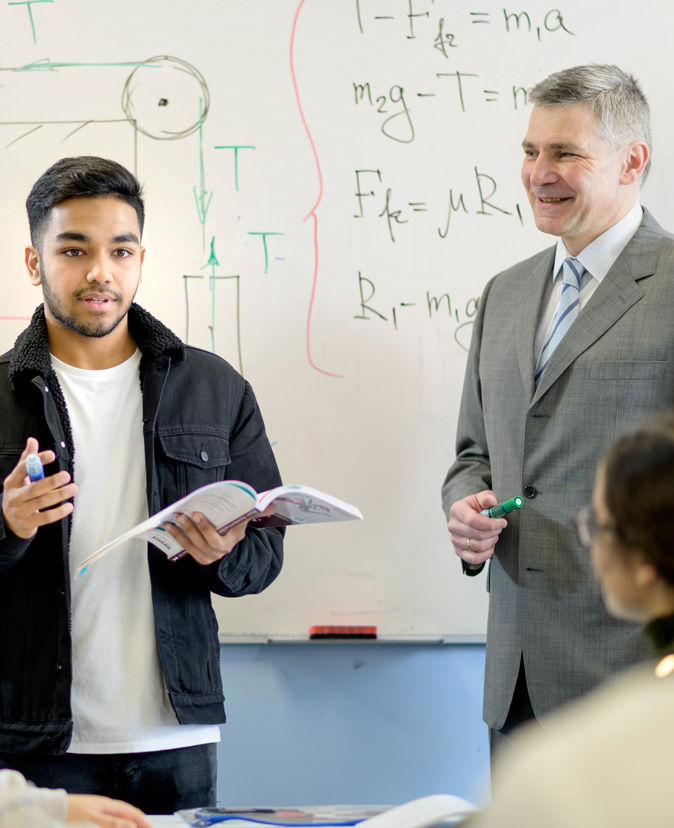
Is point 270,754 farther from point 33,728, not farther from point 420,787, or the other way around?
point 33,728

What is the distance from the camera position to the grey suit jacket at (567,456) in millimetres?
1770

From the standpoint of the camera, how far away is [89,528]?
1.68 m

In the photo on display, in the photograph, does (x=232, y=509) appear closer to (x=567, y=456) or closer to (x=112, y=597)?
(x=112, y=597)

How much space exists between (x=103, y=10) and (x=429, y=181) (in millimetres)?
972

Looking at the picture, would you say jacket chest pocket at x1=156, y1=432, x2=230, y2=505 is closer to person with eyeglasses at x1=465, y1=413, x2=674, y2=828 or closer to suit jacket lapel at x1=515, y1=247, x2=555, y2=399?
suit jacket lapel at x1=515, y1=247, x2=555, y2=399

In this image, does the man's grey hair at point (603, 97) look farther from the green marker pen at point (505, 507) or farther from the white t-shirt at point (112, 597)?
the white t-shirt at point (112, 597)

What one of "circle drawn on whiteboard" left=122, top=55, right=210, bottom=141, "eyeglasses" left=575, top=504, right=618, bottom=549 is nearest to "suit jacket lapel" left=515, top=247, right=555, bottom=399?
"eyeglasses" left=575, top=504, right=618, bottom=549

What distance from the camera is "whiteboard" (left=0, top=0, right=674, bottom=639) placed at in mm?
2318

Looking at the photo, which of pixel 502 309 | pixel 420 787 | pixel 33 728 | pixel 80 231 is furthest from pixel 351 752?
pixel 80 231

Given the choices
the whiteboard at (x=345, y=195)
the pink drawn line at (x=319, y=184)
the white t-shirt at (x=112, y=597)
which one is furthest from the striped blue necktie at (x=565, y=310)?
the white t-shirt at (x=112, y=597)

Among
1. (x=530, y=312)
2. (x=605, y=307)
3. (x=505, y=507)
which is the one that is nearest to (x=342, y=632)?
(x=505, y=507)

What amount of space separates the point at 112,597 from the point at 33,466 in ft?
1.09

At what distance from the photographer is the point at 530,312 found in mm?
1988

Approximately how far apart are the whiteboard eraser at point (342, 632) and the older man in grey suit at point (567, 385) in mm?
398
